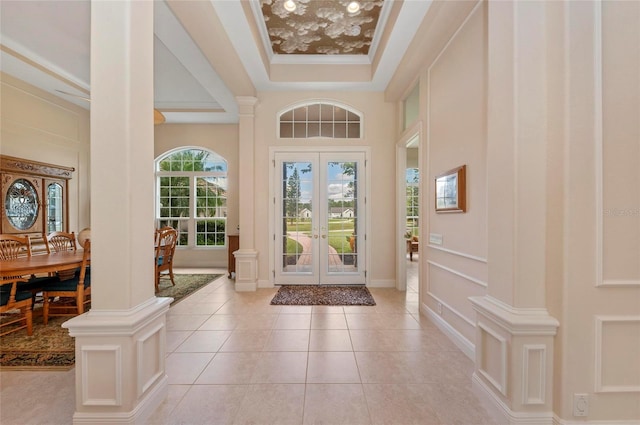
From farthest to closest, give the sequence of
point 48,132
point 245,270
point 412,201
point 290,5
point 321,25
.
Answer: point 412,201 < point 48,132 < point 245,270 < point 321,25 < point 290,5

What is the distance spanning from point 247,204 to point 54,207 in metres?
4.07

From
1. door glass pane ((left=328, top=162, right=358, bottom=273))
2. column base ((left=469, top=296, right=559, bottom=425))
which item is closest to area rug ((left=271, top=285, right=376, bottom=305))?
door glass pane ((left=328, top=162, right=358, bottom=273))

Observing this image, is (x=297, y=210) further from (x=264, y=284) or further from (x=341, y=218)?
(x=264, y=284)

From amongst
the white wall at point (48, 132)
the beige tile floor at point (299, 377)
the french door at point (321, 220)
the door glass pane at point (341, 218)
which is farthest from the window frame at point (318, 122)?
the white wall at point (48, 132)

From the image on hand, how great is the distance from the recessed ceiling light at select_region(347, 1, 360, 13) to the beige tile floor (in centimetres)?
379

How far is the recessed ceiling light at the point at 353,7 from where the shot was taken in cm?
321

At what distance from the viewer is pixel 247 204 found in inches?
186

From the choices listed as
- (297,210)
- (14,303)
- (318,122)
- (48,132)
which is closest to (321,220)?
(297,210)

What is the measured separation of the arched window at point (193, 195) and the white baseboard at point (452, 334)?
17.6 ft

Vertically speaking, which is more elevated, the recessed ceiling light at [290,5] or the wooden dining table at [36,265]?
the recessed ceiling light at [290,5]

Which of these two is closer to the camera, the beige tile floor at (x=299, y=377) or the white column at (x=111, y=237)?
the white column at (x=111, y=237)

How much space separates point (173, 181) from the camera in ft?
23.5

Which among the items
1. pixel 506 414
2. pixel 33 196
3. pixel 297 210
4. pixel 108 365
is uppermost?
pixel 33 196

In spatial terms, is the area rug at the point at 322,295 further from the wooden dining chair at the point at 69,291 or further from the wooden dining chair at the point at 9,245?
the wooden dining chair at the point at 9,245
